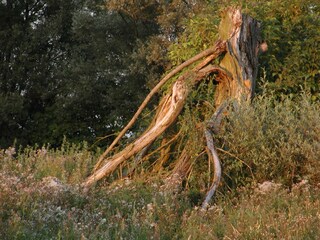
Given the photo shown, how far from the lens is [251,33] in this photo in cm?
1048

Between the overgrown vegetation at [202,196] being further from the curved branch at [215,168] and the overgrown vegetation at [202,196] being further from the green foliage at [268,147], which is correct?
the curved branch at [215,168]

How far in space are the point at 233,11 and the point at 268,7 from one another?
2996 mm

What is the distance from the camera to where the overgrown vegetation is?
19.4 ft

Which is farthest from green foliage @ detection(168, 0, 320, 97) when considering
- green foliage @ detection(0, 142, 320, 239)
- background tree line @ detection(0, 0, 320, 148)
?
green foliage @ detection(0, 142, 320, 239)

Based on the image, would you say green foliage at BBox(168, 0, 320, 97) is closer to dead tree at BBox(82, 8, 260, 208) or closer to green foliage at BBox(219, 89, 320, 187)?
dead tree at BBox(82, 8, 260, 208)

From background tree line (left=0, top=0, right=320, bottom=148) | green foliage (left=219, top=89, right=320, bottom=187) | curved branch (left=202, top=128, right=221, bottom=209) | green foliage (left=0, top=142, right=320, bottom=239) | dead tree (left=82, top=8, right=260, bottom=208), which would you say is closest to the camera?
green foliage (left=0, top=142, right=320, bottom=239)

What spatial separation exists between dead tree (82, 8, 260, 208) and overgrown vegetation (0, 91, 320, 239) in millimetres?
361

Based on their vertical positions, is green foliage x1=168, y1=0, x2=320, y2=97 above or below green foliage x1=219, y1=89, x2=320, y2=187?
above

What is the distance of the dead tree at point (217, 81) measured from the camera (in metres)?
9.37

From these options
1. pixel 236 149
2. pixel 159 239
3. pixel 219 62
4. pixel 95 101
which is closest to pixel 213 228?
pixel 159 239

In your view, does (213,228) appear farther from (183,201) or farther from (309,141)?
(309,141)

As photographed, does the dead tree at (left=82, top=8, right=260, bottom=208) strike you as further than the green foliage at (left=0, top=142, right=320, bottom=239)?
Yes

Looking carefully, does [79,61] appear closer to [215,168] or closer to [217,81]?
[217,81]

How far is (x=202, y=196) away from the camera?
8.24m
